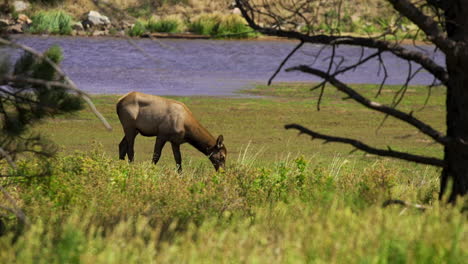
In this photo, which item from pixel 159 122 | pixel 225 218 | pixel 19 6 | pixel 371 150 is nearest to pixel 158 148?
pixel 159 122

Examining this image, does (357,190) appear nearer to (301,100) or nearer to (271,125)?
(271,125)

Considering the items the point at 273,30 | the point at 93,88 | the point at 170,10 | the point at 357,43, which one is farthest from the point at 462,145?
the point at 170,10

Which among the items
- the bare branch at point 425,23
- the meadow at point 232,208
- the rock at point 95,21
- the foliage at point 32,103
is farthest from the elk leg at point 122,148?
the rock at point 95,21

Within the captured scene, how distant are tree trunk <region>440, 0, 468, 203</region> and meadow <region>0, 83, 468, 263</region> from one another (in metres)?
0.30

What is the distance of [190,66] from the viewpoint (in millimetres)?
38969

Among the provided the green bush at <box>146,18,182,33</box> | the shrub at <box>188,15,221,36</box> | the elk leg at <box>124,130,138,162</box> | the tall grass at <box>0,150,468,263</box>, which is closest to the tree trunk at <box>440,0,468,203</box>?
the tall grass at <box>0,150,468,263</box>

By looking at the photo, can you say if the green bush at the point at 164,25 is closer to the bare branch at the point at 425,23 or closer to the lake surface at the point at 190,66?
the lake surface at the point at 190,66

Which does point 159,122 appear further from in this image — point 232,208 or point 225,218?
point 225,218

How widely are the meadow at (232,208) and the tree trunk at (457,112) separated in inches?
12.0

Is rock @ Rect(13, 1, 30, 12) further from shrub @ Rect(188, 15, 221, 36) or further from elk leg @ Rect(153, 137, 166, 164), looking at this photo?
shrub @ Rect(188, 15, 221, 36)

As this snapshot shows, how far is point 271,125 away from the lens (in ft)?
70.6

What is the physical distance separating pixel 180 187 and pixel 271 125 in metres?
12.0

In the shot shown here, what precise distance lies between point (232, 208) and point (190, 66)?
3049cm

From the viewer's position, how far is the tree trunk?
24.0 ft
